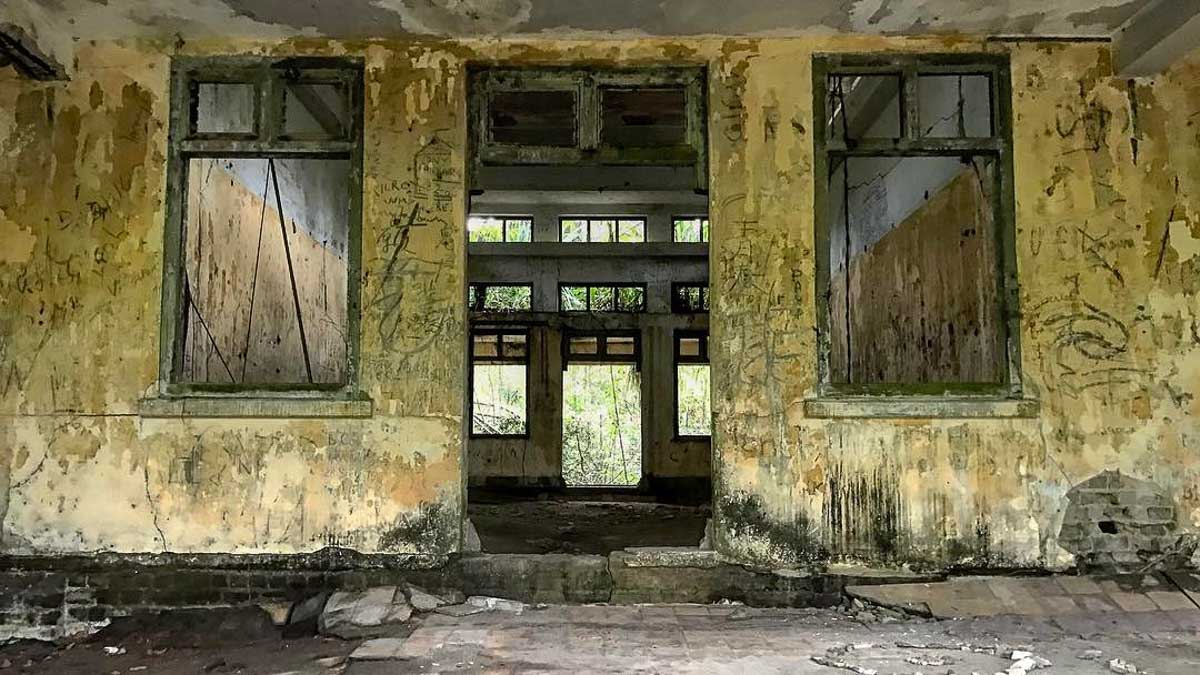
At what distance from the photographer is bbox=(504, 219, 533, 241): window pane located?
14.1 meters

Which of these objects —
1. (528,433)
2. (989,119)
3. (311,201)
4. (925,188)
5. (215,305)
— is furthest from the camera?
(528,433)

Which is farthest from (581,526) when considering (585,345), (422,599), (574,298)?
(574,298)

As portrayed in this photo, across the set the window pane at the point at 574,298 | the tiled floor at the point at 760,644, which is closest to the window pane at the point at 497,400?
the window pane at the point at 574,298

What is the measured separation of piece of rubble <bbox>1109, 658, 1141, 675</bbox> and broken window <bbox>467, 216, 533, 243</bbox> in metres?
11.3

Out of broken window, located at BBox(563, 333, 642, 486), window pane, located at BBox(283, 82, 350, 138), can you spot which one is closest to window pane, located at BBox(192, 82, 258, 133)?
window pane, located at BBox(283, 82, 350, 138)

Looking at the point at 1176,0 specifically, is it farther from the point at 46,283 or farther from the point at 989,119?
the point at 46,283

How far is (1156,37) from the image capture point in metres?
4.39

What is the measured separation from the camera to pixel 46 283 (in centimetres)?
476

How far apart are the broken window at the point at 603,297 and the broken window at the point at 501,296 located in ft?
1.78

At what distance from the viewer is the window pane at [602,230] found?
46.3 ft

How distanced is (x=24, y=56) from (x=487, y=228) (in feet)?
32.6

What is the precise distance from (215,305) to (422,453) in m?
2.13

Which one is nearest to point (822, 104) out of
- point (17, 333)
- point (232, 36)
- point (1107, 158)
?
point (1107, 158)

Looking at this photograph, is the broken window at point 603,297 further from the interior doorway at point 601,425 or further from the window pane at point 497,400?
the interior doorway at point 601,425
